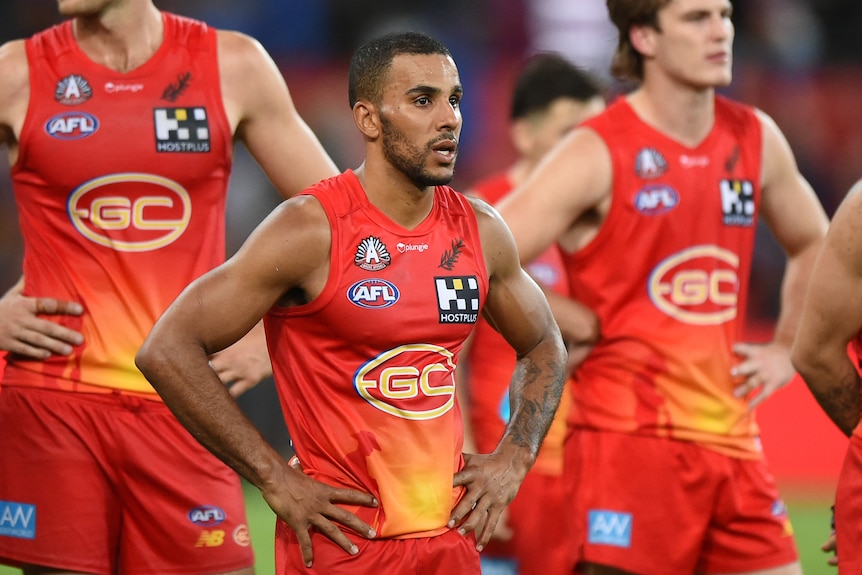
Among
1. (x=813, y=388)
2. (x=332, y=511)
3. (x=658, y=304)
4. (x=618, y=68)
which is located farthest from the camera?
(x=618, y=68)

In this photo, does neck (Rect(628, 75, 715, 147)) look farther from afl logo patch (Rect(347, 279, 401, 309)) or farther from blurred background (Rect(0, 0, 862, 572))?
blurred background (Rect(0, 0, 862, 572))

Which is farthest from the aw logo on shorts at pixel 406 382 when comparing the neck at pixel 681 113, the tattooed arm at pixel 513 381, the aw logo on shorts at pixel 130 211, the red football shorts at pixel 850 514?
the neck at pixel 681 113

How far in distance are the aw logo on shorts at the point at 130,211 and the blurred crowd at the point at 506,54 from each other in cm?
887

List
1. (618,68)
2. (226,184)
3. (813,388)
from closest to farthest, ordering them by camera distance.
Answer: (813,388), (226,184), (618,68)

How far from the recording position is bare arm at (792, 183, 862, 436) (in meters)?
4.31

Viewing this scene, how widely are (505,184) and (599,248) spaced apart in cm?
215

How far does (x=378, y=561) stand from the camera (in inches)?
156

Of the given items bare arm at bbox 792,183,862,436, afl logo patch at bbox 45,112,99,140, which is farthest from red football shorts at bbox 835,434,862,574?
afl logo patch at bbox 45,112,99,140

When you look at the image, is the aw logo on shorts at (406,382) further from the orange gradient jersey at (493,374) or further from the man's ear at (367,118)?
the orange gradient jersey at (493,374)

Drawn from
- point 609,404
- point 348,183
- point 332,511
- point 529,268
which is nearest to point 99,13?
point 348,183

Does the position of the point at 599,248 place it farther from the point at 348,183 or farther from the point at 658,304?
the point at 348,183

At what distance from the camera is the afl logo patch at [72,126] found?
477 centimetres

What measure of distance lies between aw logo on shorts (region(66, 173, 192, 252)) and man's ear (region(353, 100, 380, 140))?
1.02 metres

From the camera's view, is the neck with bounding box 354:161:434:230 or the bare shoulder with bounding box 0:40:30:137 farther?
the bare shoulder with bounding box 0:40:30:137
